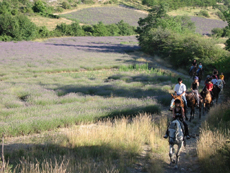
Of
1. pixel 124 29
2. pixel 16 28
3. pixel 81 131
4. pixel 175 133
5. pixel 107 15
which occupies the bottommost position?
pixel 81 131

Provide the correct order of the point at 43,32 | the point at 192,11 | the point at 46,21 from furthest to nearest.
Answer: the point at 192,11 → the point at 46,21 → the point at 43,32

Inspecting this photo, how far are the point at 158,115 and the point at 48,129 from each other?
5.27 m

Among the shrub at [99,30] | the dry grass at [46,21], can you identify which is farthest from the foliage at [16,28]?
the shrub at [99,30]

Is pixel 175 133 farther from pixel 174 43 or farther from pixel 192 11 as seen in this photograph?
pixel 192 11

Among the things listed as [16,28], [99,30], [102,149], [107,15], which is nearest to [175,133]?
[102,149]

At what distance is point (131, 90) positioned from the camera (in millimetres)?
15320

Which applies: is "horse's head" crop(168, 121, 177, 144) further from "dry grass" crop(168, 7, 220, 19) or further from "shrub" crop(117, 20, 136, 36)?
"dry grass" crop(168, 7, 220, 19)

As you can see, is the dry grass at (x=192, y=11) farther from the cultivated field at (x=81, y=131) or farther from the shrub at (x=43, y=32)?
the cultivated field at (x=81, y=131)

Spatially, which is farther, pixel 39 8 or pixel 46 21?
pixel 39 8

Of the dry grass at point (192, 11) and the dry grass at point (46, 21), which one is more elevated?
the dry grass at point (192, 11)

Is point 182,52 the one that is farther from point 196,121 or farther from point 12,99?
point 12,99

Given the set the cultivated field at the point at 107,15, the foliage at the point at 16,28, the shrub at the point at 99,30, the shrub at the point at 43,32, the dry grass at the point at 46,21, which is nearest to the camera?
the foliage at the point at 16,28

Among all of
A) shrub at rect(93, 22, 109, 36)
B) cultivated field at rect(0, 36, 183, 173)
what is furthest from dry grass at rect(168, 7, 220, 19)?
cultivated field at rect(0, 36, 183, 173)

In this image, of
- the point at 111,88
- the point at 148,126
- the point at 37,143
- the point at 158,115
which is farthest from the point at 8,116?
the point at 111,88
